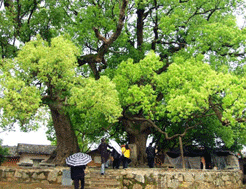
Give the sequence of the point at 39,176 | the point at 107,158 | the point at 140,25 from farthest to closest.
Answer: the point at 140,25, the point at 107,158, the point at 39,176

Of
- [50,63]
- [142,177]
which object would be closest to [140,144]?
[142,177]

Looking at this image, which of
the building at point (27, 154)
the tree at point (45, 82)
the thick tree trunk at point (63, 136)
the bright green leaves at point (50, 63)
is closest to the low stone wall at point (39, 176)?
the tree at point (45, 82)

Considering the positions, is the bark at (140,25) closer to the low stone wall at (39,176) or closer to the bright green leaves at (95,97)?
the bright green leaves at (95,97)

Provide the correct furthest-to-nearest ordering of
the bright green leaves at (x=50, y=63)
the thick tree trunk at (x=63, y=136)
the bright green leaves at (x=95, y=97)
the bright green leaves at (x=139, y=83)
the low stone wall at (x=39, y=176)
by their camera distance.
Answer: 1. the thick tree trunk at (x=63, y=136)
2. the bright green leaves at (x=139, y=83)
3. the bright green leaves at (x=95, y=97)
4. the bright green leaves at (x=50, y=63)
5. the low stone wall at (x=39, y=176)

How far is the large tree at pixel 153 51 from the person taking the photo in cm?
1634

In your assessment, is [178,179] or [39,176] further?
[178,179]

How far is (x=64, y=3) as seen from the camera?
2195cm

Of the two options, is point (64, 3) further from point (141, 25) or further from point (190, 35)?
point (190, 35)

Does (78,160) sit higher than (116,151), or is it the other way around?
(116,151)

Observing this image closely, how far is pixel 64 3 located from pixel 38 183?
50.2 ft

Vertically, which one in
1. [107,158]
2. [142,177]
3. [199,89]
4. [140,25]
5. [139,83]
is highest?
[140,25]

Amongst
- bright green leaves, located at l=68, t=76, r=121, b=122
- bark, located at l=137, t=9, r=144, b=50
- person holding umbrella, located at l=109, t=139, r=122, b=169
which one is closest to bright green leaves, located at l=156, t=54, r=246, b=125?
bright green leaves, located at l=68, t=76, r=121, b=122

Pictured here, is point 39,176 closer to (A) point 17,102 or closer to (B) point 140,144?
(A) point 17,102

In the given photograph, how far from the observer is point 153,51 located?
62.7 feet
